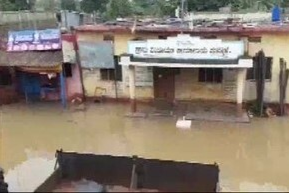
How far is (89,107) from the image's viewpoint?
20625 millimetres

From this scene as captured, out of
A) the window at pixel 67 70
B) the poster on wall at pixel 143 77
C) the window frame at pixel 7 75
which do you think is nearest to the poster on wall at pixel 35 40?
the window at pixel 67 70

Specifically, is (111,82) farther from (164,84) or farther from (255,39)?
(255,39)

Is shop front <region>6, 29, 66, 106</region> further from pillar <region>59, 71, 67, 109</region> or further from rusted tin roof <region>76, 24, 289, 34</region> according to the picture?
rusted tin roof <region>76, 24, 289, 34</region>

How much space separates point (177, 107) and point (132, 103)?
1.98 metres

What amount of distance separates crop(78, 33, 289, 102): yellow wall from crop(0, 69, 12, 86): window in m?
3.66

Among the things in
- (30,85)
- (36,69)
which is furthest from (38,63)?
(30,85)

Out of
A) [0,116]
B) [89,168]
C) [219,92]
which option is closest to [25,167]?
[89,168]

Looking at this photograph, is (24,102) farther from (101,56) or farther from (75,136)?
(75,136)

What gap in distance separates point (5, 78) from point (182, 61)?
349 inches

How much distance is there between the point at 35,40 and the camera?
21.0 m

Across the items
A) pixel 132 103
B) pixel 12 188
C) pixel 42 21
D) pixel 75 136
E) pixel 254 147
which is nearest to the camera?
pixel 12 188

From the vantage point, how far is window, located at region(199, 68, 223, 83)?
1970 cm

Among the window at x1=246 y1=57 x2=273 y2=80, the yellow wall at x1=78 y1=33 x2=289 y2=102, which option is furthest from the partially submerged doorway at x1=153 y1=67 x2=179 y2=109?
the window at x1=246 y1=57 x2=273 y2=80

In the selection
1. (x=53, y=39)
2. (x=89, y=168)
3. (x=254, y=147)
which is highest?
(x=53, y=39)
